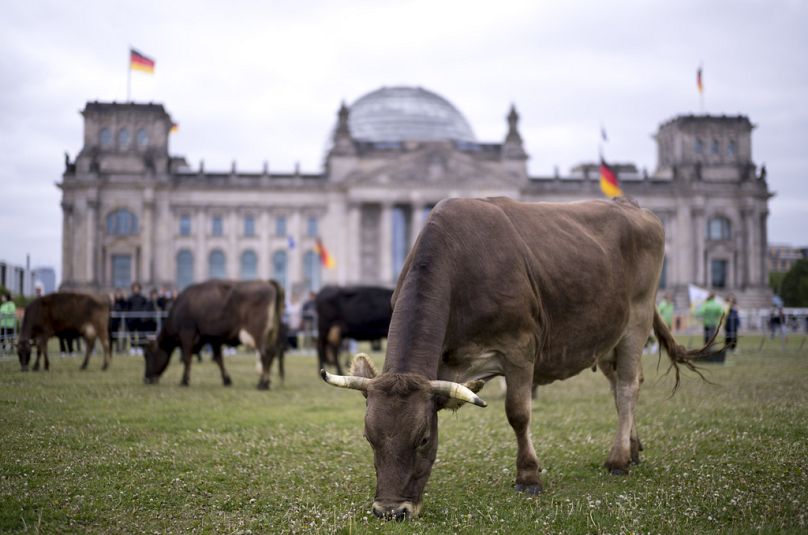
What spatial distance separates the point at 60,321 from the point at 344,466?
→ 13371 millimetres

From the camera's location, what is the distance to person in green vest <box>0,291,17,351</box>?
51.9 feet

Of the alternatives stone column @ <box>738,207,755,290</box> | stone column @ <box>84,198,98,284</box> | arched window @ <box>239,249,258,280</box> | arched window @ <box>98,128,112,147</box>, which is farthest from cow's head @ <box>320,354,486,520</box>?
stone column @ <box>738,207,755,290</box>

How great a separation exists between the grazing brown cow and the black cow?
43.4 feet

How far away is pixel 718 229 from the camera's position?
85.6 metres

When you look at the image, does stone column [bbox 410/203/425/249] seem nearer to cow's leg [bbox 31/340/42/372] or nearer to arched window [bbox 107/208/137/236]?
arched window [bbox 107/208/137/236]

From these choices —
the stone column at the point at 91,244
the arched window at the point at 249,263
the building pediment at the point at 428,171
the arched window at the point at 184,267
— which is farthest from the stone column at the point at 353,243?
the stone column at the point at 91,244

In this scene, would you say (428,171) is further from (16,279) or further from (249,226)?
(16,279)

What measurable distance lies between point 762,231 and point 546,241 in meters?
87.3

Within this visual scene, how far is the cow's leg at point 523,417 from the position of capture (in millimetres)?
6914

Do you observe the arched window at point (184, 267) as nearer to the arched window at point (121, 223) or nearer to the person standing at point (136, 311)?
the arched window at point (121, 223)

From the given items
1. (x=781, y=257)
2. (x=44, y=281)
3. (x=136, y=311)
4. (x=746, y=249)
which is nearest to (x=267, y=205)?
(x=44, y=281)

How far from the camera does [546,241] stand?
7.71 metres

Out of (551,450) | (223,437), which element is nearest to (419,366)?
(551,450)

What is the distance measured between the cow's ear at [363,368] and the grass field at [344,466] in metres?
1.15
